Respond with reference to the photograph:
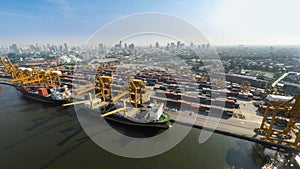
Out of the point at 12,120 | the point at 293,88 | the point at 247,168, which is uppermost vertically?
the point at 293,88

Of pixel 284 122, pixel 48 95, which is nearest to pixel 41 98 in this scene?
pixel 48 95

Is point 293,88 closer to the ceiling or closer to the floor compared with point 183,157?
closer to the ceiling

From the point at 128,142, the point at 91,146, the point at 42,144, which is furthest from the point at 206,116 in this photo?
the point at 42,144

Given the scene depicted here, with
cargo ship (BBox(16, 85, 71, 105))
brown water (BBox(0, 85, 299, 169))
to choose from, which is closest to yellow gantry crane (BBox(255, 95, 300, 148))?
brown water (BBox(0, 85, 299, 169))

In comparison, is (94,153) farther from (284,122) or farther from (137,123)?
(284,122)

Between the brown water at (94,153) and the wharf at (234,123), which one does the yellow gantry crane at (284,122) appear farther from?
the brown water at (94,153)

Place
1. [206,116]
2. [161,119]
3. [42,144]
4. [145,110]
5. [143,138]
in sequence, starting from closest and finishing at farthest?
1. [42,144]
2. [143,138]
3. [161,119]
4. [206,116]
5. [145,110]

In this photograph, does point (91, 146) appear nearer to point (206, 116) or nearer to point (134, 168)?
point (134, 168)

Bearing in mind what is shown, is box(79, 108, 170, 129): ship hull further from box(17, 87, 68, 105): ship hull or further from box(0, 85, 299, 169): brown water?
box(17, 87, 68, 105): ship hull
